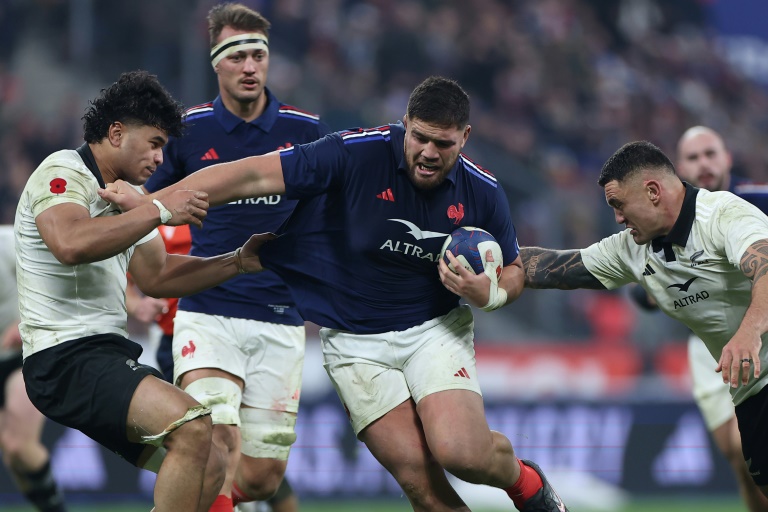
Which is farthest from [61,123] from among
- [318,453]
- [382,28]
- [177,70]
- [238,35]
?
[238,35]

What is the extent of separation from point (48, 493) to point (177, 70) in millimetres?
6079

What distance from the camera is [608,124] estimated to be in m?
14.9

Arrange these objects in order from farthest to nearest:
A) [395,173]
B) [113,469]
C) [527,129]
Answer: [527,129]
[113,469]
[395,173]

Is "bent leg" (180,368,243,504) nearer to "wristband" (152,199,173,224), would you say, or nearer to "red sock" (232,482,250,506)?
"red sock" (232,482,250,506)

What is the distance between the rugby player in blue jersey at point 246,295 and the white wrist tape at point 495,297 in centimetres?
167

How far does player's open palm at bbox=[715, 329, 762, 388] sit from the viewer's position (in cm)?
478

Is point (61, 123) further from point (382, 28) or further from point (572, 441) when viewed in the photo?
point (572, 441)

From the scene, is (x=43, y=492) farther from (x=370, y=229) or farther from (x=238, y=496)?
(x=370, y=229)

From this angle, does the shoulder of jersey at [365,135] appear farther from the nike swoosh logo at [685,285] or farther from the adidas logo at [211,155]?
the nike swoosh logo at [685,285]

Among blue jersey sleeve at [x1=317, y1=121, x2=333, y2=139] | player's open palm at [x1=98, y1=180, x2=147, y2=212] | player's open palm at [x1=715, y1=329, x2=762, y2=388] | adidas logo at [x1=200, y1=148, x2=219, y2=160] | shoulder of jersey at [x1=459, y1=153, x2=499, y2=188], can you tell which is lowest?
player's open palm at [x1=715, y1=329, x2=762, y2=388]

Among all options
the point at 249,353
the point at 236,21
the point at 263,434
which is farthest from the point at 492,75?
the point at 263,434

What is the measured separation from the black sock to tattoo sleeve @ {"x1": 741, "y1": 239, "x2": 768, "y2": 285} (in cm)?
511

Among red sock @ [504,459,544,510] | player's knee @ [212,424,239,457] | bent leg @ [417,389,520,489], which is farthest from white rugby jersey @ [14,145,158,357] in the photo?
red sock @ [504,459,544,510]

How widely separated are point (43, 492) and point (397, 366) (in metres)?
3.46
